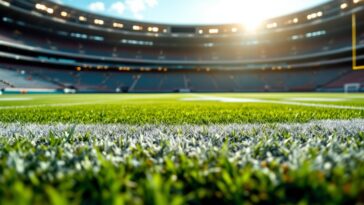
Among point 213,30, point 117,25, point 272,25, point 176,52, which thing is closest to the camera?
point 272,25

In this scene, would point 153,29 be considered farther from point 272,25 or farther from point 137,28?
point 272,25

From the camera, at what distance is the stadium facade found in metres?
35.1

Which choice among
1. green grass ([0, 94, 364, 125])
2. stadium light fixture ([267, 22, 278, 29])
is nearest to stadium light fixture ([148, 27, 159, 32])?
stadium light fixture ([267, 22, 278, 29])

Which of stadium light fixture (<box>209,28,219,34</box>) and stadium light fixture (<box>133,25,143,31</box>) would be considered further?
stadium light fixture (<box>209,28,219,34</box>)

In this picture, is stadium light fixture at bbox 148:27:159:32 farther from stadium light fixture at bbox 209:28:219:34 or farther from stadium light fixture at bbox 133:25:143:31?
stadium light fixture at bbox 209:28:219:34

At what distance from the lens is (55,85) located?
35.3 meters

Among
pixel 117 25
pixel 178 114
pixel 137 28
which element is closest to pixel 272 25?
pixel 137 28

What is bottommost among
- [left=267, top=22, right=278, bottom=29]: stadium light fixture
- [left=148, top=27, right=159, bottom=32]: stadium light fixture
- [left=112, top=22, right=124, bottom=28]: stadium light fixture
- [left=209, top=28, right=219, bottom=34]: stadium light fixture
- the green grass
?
the green grass

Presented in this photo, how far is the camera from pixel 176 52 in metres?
50.5

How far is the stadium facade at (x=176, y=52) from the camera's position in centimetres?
3509

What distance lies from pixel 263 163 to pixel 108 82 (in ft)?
143

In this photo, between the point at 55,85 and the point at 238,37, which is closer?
the point at 55,85

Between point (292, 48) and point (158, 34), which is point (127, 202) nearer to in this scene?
point (158, 34)

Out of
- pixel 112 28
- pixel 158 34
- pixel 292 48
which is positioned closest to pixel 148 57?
pixel 158 34
